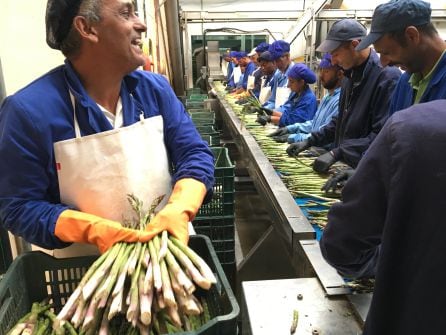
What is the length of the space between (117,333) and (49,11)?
3.62ft

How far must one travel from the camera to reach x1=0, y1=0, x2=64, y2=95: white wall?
245cm

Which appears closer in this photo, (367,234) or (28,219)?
(367,234)

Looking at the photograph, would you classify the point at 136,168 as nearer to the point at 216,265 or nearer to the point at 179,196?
the point at 179,196

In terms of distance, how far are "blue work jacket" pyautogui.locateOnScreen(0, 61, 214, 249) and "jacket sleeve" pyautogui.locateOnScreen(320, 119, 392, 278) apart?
579 mm

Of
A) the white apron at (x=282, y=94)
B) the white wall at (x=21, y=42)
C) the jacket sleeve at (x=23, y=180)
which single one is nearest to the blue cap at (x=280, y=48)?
the white apron at (x=282, y=94)

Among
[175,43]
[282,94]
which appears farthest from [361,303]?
[175,43]

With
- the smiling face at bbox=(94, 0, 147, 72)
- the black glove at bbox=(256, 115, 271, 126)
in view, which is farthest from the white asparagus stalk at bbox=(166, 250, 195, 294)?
the black glove at bbox=(256, 115, 271, 126)

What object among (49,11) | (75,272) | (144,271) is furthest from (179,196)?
(49,11)

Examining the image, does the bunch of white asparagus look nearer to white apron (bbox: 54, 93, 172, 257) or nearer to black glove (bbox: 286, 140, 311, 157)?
white apron (bbox: 54, 93, 172, 257)

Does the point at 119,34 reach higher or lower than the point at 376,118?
higher

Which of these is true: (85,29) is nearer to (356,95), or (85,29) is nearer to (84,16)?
(84,16)

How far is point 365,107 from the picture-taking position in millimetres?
2615

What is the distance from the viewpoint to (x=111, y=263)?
3.54ft

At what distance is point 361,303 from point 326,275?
166 mm
